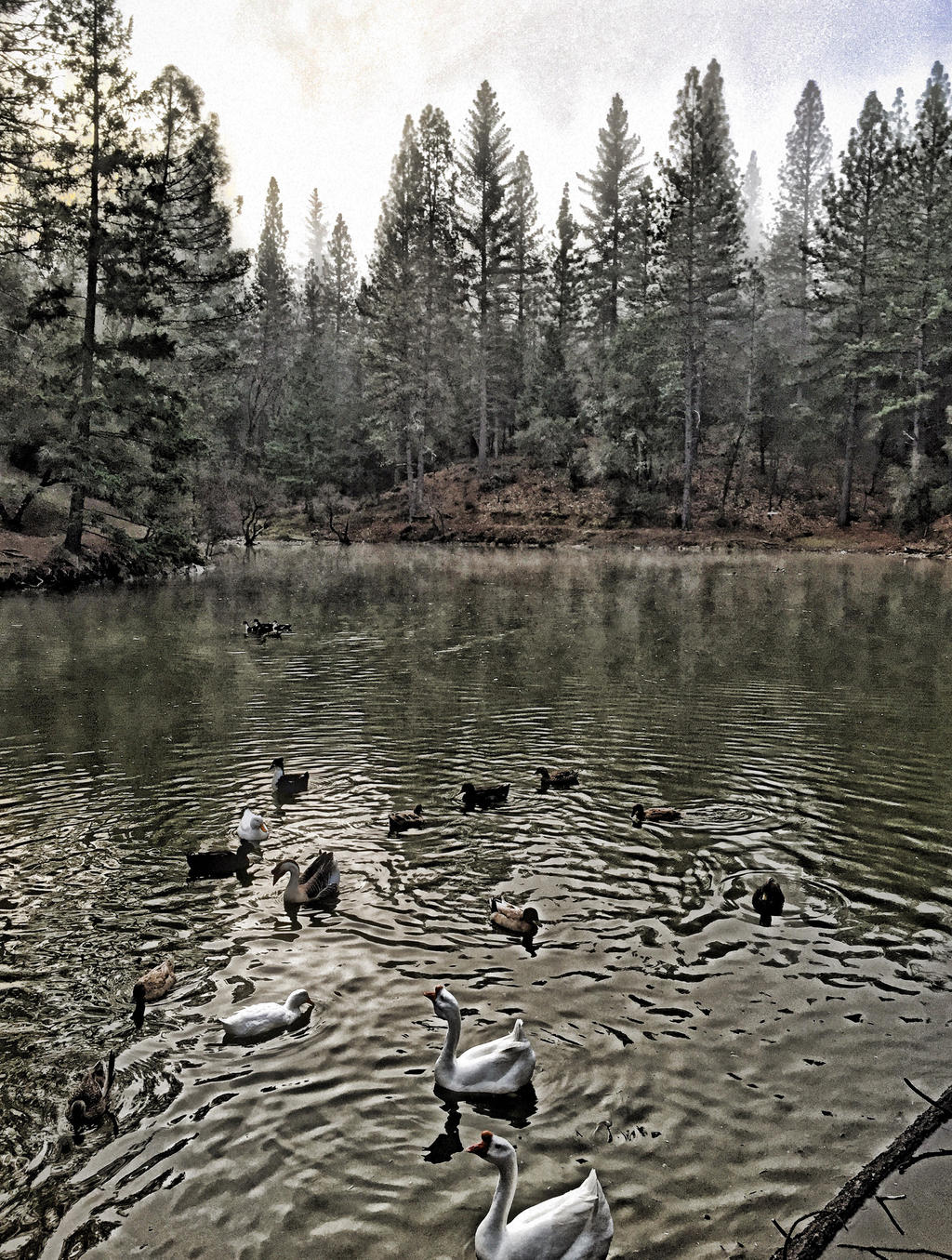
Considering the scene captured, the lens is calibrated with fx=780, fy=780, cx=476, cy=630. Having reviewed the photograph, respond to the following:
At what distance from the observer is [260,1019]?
18.1ft

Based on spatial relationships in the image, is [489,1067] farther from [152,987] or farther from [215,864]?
[215,864]

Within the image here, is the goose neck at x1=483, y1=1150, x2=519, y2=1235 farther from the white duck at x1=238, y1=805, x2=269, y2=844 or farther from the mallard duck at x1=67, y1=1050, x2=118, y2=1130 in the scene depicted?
the white duck at x1=238, y1=805, x2=269, y2=844

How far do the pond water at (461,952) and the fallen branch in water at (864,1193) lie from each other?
0.15 meters

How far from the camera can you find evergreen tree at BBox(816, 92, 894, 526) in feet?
157

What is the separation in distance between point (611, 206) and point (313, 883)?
73.8 m

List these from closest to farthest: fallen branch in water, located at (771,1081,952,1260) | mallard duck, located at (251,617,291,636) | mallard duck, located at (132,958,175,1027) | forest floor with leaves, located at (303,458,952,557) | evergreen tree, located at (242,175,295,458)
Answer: fallen branch in water, located at (771,1081,952,1260) → mallard duck, located at (132,958,175,1027) → mallard duck, located at (251,617,291,636) → forest floor with leaves, located at (303,458,952,557) → evergreen tree, located at (242,175,295,458)

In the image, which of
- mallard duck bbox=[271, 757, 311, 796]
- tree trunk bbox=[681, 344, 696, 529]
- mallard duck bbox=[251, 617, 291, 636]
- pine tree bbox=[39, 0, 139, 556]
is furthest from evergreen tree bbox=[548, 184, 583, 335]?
mallard duck bbox=[271, 757, 311, 796]

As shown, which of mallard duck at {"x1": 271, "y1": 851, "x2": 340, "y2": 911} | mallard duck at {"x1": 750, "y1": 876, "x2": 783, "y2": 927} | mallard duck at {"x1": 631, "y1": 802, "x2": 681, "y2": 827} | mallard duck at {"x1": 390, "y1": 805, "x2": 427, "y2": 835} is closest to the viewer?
mallard duck at {"x1": 750, "y1": 876, "x2": 783, "y2": 927}

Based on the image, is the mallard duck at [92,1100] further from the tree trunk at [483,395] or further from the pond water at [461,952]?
the tree trunk at [483,395]

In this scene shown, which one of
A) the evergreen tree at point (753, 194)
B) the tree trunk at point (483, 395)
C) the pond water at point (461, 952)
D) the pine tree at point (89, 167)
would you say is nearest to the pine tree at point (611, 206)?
the tree trunk at point (483, 395)

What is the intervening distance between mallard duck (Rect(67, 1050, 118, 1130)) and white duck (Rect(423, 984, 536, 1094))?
204 cm

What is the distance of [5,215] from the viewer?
2753 cm

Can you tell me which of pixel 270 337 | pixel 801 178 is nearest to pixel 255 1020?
pixel 270 337

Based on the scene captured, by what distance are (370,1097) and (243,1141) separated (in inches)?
31.5
